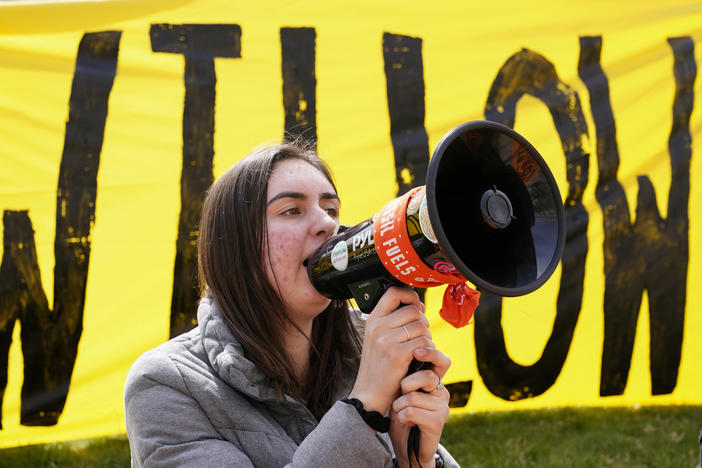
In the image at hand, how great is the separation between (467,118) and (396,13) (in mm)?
619

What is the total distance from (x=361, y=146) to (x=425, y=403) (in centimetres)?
200

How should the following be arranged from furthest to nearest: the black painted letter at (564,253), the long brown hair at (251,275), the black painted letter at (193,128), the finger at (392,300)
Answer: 1. the black painted letter at (564,253)
2. the black painted letter at (193,128)
3. the long brown hair at (251,275)
4. the finger at (392,300)

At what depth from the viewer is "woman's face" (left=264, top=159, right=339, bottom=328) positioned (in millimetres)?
1469

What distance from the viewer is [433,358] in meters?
1.26

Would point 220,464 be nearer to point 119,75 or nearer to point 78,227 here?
point 78,227

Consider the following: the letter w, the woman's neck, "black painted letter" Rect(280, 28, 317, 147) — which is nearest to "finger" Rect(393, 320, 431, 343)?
the woman's neck

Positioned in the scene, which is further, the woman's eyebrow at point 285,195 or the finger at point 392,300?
the woman's eyebrow at point 285,195

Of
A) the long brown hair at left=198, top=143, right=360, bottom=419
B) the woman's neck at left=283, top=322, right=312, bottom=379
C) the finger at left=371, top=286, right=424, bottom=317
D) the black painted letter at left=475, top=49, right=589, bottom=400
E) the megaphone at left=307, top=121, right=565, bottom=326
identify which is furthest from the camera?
the black painted letter at left=475, top=49, right=589, bottom=400

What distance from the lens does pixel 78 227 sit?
288 cm

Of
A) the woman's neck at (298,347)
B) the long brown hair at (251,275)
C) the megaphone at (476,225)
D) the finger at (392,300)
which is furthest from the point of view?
the woman's neck at (298,347)

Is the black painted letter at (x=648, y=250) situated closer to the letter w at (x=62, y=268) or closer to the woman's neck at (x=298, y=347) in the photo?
the woman's neck at (x=298, y=347)

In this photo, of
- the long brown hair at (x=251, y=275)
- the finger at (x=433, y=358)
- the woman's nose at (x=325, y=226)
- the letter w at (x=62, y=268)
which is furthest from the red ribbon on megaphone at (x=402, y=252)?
the letter w at (x=62, y=268)

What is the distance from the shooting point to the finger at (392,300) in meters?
1.27

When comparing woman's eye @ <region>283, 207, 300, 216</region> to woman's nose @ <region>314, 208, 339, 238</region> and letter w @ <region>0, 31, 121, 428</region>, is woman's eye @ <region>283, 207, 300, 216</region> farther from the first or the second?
letter w @ <region>0, 31, 121, 428</region>
